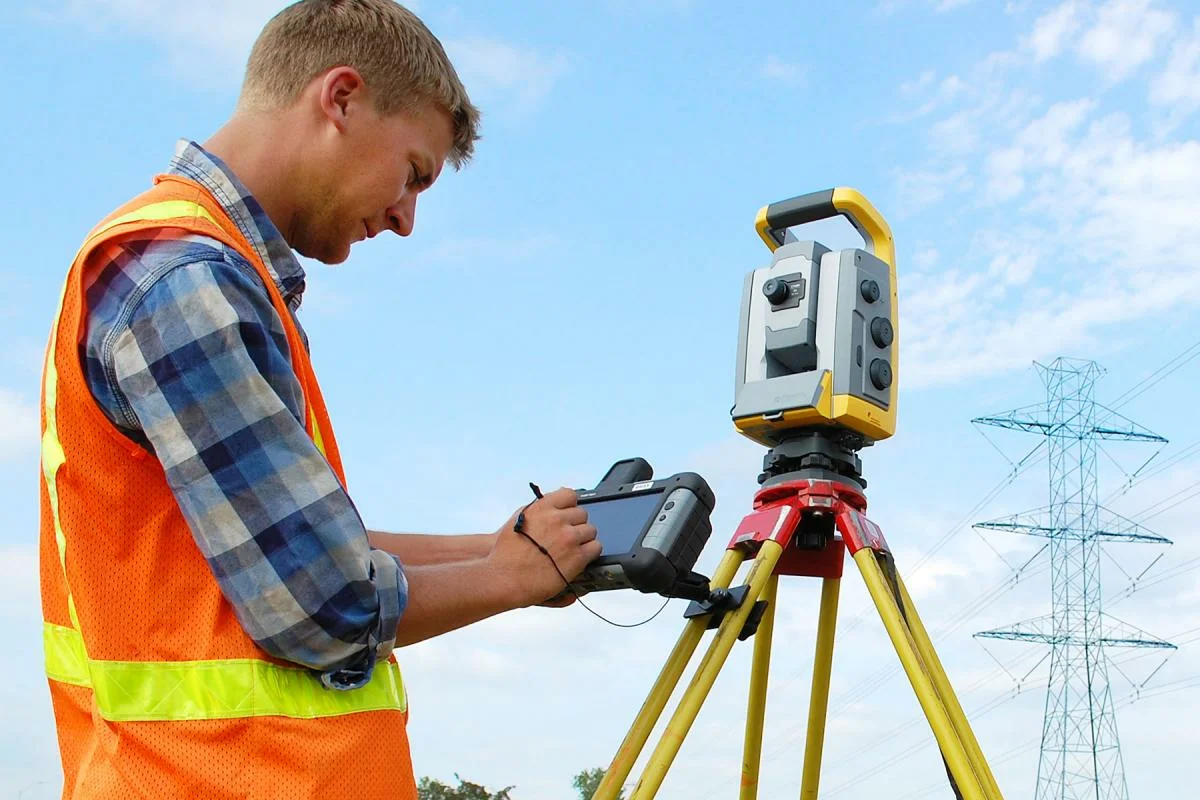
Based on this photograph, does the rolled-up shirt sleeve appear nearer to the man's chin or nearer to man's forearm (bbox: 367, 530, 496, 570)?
the man's chin

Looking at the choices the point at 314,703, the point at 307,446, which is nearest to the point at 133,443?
the point at 307,446

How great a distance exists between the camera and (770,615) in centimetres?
342

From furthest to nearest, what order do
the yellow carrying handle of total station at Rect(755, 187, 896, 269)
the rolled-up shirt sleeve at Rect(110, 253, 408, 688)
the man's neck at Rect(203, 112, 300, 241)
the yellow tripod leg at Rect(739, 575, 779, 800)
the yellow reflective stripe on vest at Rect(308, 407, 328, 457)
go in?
the yellow carrying handle of total station at Rect(755, 187, 896, 269)
the yellow tripod leg at Rect(739, 575, 779, 800)
the man's neck at Rect(203, 112, 300, 241)
the yellow reflective stripe on vest at Rect(308, 407, 328, 457)
the rolled-up shirt sleeve at Rect(110, 253, 408, 688)

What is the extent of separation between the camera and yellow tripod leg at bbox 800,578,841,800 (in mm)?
3449

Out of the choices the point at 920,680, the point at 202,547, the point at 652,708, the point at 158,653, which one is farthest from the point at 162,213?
the point at 920,680

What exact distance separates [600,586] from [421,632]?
0.60 m

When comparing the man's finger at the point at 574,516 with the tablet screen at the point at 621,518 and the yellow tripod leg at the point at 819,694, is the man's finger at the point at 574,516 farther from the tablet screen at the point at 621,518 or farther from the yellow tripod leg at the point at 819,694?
the yellow tripod leg at the point at 819,694

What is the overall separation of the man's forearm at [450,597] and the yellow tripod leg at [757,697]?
1859 millimetres

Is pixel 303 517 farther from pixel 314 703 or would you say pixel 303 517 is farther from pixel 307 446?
pixel 314 703

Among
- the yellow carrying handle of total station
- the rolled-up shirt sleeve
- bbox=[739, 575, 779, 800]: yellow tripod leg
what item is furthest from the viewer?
the yellow carrying handle of total station

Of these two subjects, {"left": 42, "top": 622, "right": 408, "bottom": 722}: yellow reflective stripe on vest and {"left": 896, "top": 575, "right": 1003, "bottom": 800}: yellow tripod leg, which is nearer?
{"left": 42, "top": 622, "right": 408, "bottom": 722}: yellow reflective stripe on vest

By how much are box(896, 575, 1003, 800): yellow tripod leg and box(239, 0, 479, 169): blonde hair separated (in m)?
2.06

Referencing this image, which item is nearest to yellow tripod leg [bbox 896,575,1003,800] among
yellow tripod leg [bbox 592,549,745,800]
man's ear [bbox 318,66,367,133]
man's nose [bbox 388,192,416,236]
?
yellow tripod leg [bbox 592,549,745,800]

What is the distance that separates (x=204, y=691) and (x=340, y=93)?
82 centimetres
